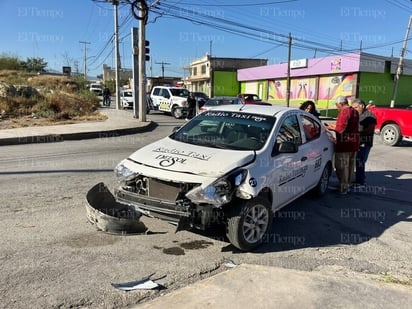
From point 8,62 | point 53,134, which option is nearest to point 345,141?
point 53,134

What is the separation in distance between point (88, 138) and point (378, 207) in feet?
35.0

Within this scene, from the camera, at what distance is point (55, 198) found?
19.7ft

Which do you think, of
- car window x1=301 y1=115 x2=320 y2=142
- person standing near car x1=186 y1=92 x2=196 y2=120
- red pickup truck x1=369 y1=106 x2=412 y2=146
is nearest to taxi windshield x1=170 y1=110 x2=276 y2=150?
car window x1=301 y1=115 x2=320 y2=142

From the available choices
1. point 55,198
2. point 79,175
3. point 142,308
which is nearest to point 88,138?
point 79,175

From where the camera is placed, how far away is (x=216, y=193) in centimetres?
391

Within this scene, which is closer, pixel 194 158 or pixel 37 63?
pixel 194 158

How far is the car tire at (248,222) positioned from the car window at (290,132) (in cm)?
104

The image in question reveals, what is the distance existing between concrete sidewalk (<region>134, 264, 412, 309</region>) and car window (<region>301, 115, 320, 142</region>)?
267cm

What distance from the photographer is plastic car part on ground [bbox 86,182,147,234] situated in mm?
4262

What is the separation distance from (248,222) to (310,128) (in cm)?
262

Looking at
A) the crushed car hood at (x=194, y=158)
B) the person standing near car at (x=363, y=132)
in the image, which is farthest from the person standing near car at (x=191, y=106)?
the crushed car hood at (x=194, y=158)

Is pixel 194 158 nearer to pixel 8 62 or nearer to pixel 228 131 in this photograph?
pixel 228 131

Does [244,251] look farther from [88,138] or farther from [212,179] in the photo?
[88,138]

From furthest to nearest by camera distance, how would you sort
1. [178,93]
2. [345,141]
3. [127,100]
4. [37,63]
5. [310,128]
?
1. [37,63]
2. [127,100]
3. [178,93]
4. [345,141]
5. [310,128]
